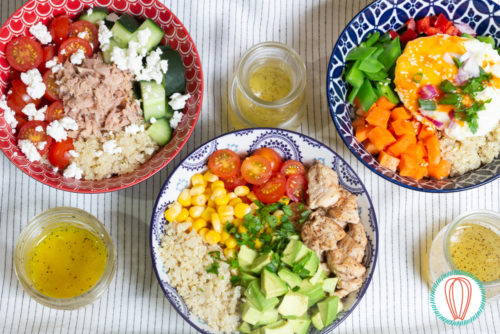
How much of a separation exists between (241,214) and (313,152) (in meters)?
0.48

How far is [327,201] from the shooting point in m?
2.39

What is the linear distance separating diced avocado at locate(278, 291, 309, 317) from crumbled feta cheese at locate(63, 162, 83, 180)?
1.14 meters

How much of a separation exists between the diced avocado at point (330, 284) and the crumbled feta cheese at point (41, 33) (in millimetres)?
1792

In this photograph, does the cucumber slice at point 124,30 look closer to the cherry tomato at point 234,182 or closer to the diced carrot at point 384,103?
the cherry tomato at point 234,182

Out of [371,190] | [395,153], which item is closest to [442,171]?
[395,153]

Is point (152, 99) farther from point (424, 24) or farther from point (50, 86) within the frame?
point (424, 24)

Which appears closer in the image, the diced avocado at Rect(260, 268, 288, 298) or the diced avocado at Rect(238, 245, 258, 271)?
the diced avocado at Rect(260, 268, 288, 298)

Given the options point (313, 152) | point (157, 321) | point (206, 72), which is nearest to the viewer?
point (313, 152)

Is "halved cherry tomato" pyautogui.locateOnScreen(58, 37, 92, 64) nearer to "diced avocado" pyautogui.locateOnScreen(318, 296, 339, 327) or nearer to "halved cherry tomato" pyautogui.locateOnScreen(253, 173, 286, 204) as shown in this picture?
"halved cherry tomato" pyautogui.locateOnScreen(253, 173, 286, 204)

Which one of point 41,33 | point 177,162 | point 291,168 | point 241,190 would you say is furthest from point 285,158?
point 41,33

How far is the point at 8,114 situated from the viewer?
7.86ft

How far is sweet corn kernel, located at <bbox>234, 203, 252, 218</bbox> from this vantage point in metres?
2.44

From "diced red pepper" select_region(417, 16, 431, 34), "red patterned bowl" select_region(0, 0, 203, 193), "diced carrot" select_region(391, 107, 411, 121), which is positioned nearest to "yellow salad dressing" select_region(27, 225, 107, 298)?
"red patterned bowl" select_region(0, 0, 203, 193)

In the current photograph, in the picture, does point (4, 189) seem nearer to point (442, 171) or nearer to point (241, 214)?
point (241, 214)
